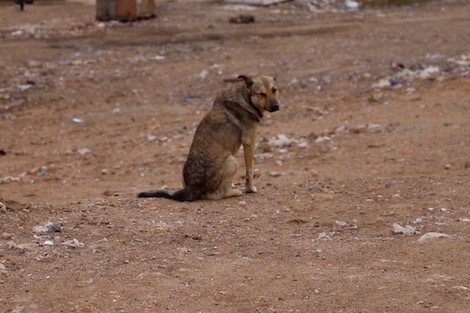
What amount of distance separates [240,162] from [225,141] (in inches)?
86.4

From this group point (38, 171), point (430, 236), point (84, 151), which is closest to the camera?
point (430, 236)

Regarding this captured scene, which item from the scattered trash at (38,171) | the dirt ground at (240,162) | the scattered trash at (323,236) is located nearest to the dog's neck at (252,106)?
the dirt ground at (240,162)

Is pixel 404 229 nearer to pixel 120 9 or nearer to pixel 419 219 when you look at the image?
pixel 419 219

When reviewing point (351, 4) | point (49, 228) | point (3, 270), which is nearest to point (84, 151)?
point (49, 228)

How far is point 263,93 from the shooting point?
25.9 ft

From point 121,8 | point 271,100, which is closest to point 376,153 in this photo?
point 271,100

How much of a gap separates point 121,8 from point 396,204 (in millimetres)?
11352

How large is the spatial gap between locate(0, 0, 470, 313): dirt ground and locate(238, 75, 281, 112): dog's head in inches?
29.5

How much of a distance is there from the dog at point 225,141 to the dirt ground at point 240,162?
232 mm

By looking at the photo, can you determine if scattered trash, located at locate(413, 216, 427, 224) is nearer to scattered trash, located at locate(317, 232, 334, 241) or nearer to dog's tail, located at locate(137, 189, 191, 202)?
scattered trash, located at locate(317, 232, 334, 241)

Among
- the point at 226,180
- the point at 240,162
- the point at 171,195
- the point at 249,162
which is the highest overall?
the point at 249,162

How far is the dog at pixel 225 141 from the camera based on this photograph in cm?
784

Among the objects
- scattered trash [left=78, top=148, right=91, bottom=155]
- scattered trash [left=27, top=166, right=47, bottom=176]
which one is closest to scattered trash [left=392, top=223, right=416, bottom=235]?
scattered trash [left=27, top=166, right=47, bottom=176]

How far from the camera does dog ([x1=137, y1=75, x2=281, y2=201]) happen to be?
25.7 feet
